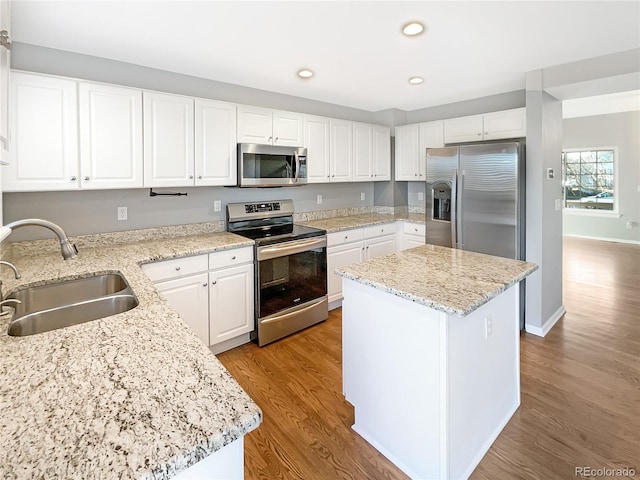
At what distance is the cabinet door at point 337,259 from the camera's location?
12.4 feet

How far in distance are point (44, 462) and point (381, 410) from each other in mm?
1584

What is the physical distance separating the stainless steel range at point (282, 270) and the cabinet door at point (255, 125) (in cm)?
66

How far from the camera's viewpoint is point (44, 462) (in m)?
0.65

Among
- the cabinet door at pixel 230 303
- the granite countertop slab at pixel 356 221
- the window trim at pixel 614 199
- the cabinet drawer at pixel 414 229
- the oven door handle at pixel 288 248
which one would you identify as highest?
the window trim at pixel 614 199

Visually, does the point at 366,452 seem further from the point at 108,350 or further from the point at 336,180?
the point at 336,180

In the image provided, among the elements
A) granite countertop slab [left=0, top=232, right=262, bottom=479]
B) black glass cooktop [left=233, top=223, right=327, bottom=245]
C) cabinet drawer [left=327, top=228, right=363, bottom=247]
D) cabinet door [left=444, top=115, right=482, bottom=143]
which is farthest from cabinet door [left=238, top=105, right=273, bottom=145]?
granite countertop slab [left=0, top=232, right=262, bottom=479]

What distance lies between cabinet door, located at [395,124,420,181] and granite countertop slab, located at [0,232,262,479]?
3.90 metres

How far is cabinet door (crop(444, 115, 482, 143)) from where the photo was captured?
13.1 ft

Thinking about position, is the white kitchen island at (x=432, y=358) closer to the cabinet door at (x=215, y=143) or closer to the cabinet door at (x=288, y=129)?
the cabinet door at (x=215, y=143)

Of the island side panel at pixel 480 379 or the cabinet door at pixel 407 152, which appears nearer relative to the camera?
the island side panel at pixel 480 379

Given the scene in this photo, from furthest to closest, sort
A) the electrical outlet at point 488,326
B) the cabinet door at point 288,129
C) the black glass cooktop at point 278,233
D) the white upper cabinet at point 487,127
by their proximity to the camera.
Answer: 1. the white upper cabinet at point 487,127
2. the cabinet door at point 288,129
3. the black glass cooktop at point 278,233
4. the electrical outlet at point 488,326

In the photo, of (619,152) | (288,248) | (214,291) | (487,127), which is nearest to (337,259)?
(288,248)

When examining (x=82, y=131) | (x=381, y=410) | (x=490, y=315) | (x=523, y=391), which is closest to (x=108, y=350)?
(x=381, y=410)

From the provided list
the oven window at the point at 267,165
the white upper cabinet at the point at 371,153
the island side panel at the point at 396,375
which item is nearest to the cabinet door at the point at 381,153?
the white upper cabinet at the point at 371,153
